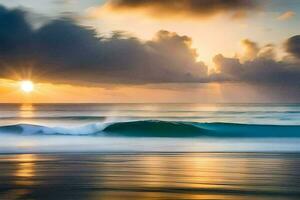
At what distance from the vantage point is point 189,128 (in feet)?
116

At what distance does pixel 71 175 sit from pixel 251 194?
4457 millimetres

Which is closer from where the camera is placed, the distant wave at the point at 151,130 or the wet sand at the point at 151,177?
the wet sand at the point at 151,177

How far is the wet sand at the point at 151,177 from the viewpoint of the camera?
979cm

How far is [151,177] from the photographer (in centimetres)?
1202

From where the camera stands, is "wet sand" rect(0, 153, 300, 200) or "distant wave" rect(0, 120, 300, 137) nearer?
"wet sand" rect(0, 153, 300, 200)

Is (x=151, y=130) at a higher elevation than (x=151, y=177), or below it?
higher

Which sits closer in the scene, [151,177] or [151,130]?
[151,177]

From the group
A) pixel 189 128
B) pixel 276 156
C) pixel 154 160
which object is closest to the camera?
pixel 154 160

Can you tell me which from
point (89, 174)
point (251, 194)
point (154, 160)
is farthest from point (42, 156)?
point (251, 194)

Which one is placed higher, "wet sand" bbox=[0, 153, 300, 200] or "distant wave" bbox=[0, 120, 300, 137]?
"distant wave" bbox=[0, 120, 300, 137]

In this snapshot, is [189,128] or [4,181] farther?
[189,128]

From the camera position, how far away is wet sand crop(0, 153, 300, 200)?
9789mm

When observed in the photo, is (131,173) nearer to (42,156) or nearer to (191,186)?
(191,186)

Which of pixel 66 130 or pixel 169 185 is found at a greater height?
pixel 66 130
